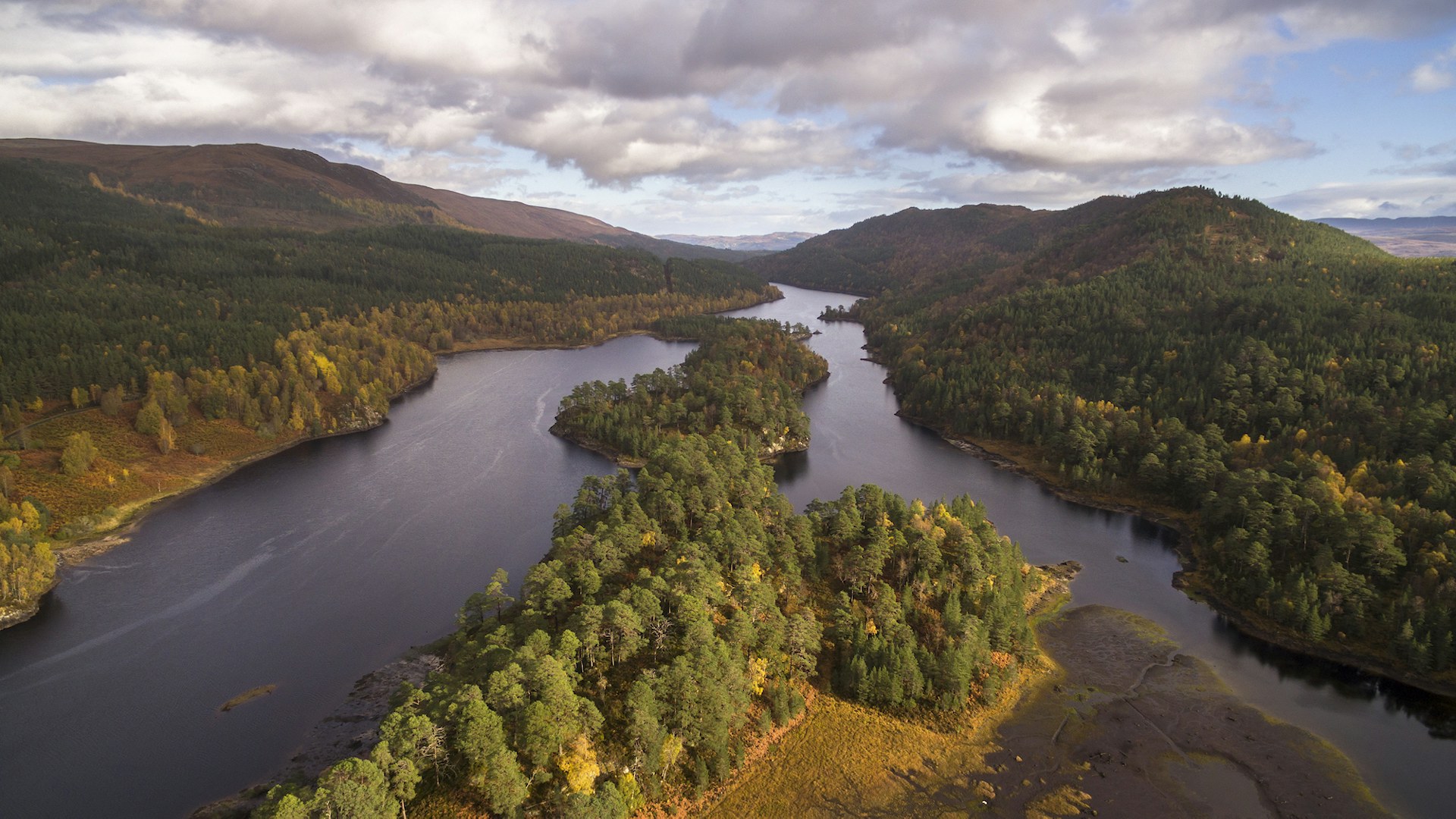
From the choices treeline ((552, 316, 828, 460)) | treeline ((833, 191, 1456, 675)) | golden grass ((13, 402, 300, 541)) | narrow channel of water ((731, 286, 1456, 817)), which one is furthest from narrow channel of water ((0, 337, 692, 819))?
treeline ((833, 191, 1456, 675))

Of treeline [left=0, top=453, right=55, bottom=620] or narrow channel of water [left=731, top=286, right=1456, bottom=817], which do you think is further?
treeline [left=0, top=453, right=55, bottom=620]

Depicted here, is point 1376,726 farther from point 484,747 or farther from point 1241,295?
point 1241,295

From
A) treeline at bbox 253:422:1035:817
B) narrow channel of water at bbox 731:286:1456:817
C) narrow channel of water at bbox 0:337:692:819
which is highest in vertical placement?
treeline at bbox 253:422:1035:817

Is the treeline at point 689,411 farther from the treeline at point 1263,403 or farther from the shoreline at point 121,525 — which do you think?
the shoreline at point 121,525

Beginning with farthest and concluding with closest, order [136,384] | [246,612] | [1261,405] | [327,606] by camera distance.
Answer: [136,384] < [1261,405] < [327,606] < [246,612]

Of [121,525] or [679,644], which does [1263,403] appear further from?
[121,525]

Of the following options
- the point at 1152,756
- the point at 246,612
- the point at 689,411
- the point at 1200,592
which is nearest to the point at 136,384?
the point at 246,612

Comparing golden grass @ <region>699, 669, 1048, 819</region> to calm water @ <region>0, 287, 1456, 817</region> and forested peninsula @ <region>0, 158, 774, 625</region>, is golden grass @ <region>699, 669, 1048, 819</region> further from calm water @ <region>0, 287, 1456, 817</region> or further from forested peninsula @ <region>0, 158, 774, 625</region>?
forested peninsula @ <region>0, 158, 774, 625</region>
